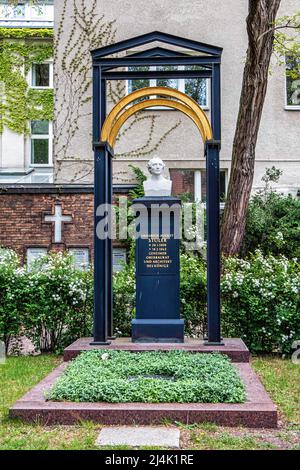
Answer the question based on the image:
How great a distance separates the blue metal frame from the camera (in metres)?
8.19

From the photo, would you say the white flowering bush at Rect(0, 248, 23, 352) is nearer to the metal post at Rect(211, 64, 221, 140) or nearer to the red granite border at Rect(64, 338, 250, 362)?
the red granite border at Rect(64, 338, 250, 362)

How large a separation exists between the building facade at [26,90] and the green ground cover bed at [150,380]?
59.7 ft

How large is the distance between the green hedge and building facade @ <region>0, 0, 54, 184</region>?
50.9 feet

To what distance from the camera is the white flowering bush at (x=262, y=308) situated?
8.92m

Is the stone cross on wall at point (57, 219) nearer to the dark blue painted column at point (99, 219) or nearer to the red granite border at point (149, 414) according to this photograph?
the dark blue painted column at point (99, 219)

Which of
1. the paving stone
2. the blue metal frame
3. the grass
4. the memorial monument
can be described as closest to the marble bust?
the memorial monument

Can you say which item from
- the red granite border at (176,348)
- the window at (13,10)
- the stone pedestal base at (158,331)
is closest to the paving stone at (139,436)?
the red granite border at (176,348)

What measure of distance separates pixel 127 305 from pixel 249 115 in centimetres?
499

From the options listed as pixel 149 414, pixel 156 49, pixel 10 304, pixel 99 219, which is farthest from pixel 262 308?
pixel 156 49

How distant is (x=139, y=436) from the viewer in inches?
191

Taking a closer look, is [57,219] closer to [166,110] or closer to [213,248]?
[166,110]

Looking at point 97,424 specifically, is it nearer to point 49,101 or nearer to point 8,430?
point 8,430

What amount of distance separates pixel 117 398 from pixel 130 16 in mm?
14845
